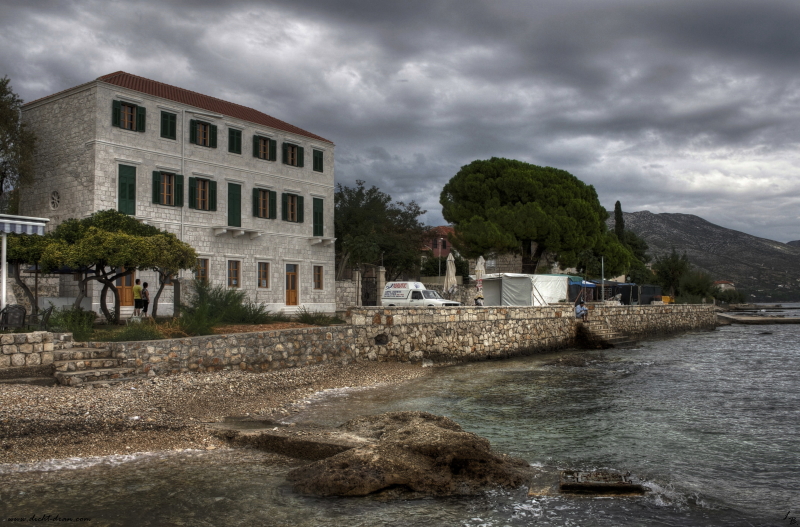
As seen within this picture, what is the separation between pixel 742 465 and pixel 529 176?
35.0 metres

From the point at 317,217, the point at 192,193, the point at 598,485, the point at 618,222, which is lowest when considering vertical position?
the point at 598,485

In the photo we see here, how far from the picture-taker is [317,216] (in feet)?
103

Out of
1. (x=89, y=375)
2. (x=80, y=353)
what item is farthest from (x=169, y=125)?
(x=89, y=375)

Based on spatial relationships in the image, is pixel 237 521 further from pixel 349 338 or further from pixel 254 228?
pixel 254 228

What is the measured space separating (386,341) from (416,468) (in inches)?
492

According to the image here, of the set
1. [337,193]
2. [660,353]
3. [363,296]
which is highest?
[337,193]

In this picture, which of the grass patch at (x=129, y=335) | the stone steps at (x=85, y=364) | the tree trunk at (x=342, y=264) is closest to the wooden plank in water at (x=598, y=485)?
the stone steps at (x=85, y=364)

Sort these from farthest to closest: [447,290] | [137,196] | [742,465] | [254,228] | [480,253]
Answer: [480,253] < [447,290] < [254,228] < [137,196] < [742,465]

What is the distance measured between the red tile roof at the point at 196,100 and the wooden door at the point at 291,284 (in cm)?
691

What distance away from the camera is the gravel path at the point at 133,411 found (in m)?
7.98

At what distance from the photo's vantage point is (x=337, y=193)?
42.6m

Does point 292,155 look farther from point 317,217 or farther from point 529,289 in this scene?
point 529,289

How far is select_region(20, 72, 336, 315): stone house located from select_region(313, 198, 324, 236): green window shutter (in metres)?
0.06

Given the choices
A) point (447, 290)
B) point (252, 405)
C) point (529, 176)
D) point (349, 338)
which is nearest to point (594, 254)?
point (529, 176)
